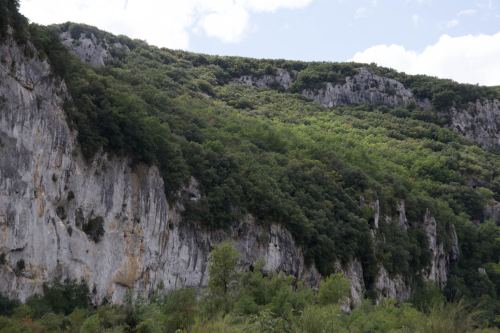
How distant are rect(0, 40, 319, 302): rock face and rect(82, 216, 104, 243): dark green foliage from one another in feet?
0.18

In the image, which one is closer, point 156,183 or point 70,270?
point 70,270

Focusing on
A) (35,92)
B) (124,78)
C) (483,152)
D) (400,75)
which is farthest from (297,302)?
(400,75)

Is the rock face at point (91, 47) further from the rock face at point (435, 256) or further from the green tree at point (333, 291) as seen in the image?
the green tree at point (333, 291)

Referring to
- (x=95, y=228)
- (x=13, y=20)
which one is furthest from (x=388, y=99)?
(x=13, y=20)

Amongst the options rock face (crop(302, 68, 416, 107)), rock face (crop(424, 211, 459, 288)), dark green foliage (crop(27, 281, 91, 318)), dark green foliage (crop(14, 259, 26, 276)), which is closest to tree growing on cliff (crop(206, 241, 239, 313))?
dark green foliage (crop(27, 281, 91, 318))

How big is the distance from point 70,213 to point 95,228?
70.4 inches

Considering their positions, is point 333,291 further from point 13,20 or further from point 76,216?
point 13,20

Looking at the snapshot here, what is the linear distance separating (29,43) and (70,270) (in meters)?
11.7

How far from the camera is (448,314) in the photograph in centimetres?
2238

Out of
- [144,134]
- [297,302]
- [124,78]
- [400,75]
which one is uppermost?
[400,75]

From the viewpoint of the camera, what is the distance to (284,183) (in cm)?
5369

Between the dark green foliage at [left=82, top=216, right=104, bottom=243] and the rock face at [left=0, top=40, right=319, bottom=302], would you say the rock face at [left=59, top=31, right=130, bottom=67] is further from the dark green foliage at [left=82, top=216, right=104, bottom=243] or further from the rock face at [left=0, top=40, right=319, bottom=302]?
the dark green foliage at [left=82, top=216, right=104, bottom=243]

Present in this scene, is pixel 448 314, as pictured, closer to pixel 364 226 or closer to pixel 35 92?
pixel 35 92

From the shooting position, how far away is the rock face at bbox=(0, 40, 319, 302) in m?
29.4
